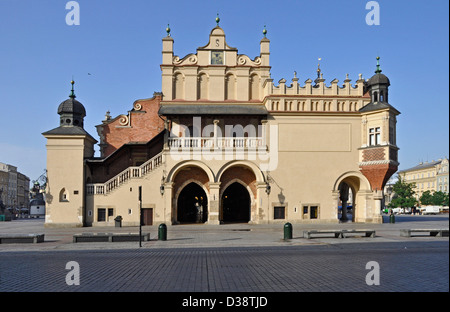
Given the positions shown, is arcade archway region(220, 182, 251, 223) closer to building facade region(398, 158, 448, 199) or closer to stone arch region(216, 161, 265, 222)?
stone arch region(216, 161, 265, 222)

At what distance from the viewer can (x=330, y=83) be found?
38.1m

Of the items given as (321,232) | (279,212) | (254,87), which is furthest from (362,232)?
(254,87)

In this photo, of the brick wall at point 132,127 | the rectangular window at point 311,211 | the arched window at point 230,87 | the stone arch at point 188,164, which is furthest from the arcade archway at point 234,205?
the brick wall at point 132,127

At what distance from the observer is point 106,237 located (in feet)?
74.8

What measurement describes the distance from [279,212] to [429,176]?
8516 cm

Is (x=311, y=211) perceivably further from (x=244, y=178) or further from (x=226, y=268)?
(x=226, y=268)

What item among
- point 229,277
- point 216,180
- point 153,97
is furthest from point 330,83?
point 229,277

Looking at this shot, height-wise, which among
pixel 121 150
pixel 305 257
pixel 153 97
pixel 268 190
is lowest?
pixel 305 257

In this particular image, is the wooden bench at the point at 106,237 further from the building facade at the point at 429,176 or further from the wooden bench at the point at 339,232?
the building facade at the point at 429,176

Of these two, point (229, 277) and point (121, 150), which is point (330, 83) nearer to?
point (121, 150)

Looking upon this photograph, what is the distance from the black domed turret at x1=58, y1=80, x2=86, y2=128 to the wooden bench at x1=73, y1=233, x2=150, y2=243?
17.6 metres

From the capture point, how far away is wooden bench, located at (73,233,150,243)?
22.4 metres

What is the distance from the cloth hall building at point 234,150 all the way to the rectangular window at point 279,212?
0.09 meters
